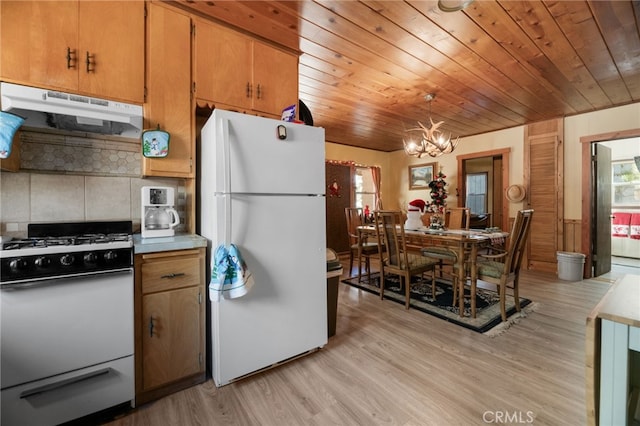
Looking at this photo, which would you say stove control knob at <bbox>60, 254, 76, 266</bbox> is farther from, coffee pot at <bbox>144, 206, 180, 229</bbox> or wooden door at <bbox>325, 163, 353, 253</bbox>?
wooden door at <bbox>325, 163, 353, 253</bbox>

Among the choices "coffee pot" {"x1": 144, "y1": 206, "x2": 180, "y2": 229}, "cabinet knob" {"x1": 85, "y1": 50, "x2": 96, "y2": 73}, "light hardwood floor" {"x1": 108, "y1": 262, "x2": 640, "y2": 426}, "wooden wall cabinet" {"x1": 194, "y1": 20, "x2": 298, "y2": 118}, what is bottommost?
"light hardwood floor" {"x1": 108, "y1": 262, "x2": 640, "y2": 426}

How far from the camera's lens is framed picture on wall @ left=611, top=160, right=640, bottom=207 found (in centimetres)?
532

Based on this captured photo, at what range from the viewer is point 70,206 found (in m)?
1.77

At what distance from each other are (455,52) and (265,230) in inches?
89.9

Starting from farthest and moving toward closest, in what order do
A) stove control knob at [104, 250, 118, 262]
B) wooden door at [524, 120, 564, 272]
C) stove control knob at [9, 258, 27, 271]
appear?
wooden door at [524, 120, 564, 272] → stove control knob at [104, 250, 118, 262] → stove control knob at [9, 258, 27, 271]

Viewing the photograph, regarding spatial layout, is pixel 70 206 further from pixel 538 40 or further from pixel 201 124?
pixel 538 40

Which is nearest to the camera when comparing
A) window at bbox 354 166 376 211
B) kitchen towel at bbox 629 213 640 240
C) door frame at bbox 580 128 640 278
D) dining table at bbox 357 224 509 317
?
dining table at bbox 357 224 509 317

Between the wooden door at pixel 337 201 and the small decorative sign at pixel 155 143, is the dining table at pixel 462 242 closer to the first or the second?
the wooden door at pixel 337 201

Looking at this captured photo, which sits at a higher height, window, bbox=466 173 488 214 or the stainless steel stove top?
window, bbox=466 173 488 214

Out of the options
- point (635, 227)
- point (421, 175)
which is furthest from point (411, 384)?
point (635, 227)

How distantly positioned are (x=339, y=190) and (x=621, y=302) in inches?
190

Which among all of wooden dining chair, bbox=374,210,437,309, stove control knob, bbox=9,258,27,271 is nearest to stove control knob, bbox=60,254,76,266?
stove control knob, bbox=9,258,27,271

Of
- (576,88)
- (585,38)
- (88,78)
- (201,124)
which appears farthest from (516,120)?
(88,78)

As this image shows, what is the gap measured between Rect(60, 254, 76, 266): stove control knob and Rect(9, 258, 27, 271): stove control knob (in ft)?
0.40
